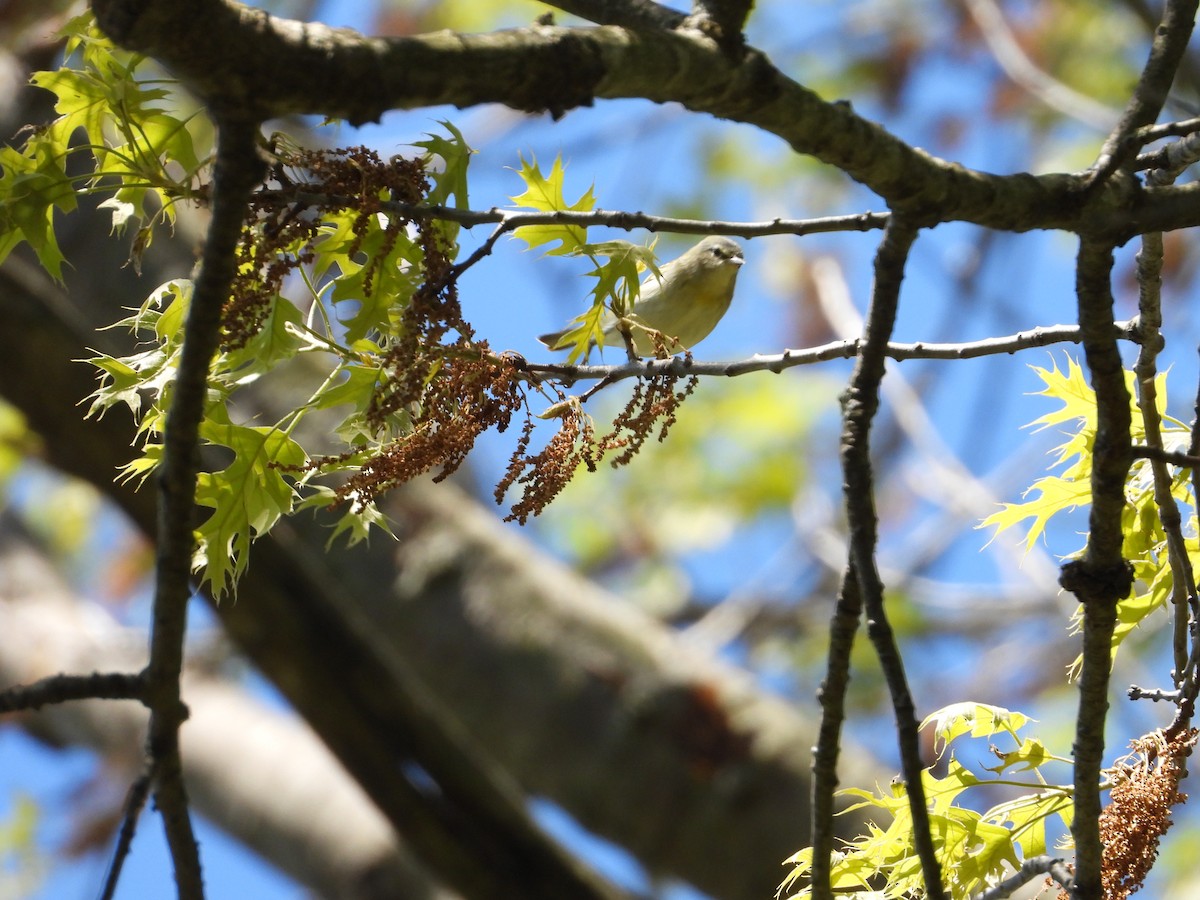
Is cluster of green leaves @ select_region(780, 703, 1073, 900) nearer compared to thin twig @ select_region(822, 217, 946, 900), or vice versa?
thin twig @ select_region(822, 217, 946, 900)

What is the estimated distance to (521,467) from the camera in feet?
6.15

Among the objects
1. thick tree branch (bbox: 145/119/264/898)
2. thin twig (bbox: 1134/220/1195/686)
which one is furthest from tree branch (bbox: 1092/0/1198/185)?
thick tree branch (bbox: 145/119/264/898)

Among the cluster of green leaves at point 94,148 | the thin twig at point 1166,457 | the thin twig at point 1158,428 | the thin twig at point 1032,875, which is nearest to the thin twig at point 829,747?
the thin twig at point 1032,875

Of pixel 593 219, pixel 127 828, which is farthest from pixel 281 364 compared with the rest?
pixel 127 828

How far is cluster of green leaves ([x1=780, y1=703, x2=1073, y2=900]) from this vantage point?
1893mm

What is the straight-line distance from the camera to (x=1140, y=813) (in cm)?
186

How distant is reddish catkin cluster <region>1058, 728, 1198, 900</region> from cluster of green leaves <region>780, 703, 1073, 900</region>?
0.26 feet

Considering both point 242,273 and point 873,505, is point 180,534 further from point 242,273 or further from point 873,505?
point 873,505

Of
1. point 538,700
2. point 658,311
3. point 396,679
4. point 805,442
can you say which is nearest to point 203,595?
point 396,679

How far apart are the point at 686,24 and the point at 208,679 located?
785 centimetres

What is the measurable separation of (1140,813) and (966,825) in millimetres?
267

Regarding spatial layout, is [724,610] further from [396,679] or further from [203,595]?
[203,595]

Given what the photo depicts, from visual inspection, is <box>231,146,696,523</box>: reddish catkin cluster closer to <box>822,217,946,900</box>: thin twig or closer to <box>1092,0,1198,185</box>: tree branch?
<box>822,217,946,900</box>: thin twig

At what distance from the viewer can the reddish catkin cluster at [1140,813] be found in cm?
185
